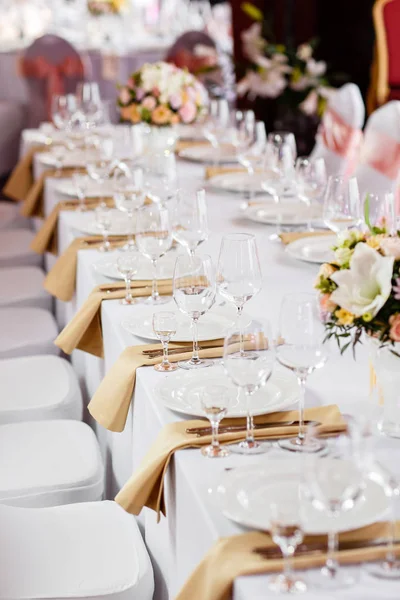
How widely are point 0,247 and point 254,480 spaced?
2.82 metres

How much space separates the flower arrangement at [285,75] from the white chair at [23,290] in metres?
3.10

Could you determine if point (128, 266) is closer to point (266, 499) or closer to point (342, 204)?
point (342, 204)

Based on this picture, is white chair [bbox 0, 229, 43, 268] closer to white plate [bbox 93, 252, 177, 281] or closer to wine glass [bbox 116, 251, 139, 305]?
white plate [bbox 93, 252, 177, 281]

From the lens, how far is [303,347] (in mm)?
1371

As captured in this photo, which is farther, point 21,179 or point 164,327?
point 21,179

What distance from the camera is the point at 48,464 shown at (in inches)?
78.1

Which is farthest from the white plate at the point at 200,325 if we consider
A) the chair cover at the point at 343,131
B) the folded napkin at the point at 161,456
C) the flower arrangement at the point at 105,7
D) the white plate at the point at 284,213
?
the flower arrangement at the point at 105,7

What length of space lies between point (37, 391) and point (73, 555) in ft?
2.83

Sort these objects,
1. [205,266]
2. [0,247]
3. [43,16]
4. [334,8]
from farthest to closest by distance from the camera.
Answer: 1. [43,16]
2. [334,8]
3. [0,247]
4. [205,266]

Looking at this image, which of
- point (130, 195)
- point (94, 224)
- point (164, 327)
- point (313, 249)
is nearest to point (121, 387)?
point (164, 327)

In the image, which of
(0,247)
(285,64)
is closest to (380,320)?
(0,247)

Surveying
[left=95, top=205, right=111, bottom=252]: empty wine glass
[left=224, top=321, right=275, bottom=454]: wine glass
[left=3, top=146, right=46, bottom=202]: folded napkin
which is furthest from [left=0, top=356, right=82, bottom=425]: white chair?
[left=3, top=146, right=46, bottom=202]: folded napkin

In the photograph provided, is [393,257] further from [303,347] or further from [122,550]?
[122,550]

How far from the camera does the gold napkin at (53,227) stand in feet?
10.2
